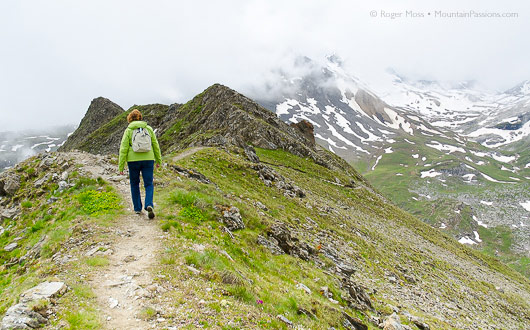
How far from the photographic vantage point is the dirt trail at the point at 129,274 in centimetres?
668

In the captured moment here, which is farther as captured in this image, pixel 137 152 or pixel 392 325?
pixel 392 325

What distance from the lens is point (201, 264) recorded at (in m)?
9.59

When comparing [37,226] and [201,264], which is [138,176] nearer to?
[201,264]

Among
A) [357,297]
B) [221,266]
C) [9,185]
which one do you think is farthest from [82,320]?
[9,185]

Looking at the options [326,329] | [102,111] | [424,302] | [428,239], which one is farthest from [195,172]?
[102,111]

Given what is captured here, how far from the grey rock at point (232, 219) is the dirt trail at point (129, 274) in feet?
14.1

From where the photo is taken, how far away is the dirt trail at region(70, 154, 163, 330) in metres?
6.68

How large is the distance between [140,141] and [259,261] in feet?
26.2

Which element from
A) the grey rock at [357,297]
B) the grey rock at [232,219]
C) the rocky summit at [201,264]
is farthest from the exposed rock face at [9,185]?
the grey rock at [357,297]

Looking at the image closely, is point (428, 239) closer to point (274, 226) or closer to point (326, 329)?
point (274, 226)

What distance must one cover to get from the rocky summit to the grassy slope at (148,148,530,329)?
0.08 meters

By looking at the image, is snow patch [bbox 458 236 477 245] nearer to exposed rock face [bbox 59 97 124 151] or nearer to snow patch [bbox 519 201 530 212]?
snow patch [bbox 519 201 530 212]

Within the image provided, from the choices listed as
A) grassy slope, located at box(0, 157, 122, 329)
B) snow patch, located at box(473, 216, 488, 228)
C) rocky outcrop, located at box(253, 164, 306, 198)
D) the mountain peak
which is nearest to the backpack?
A: grassy slope, located at box(0, 157, 122, 329)

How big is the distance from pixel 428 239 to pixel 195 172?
154ft
